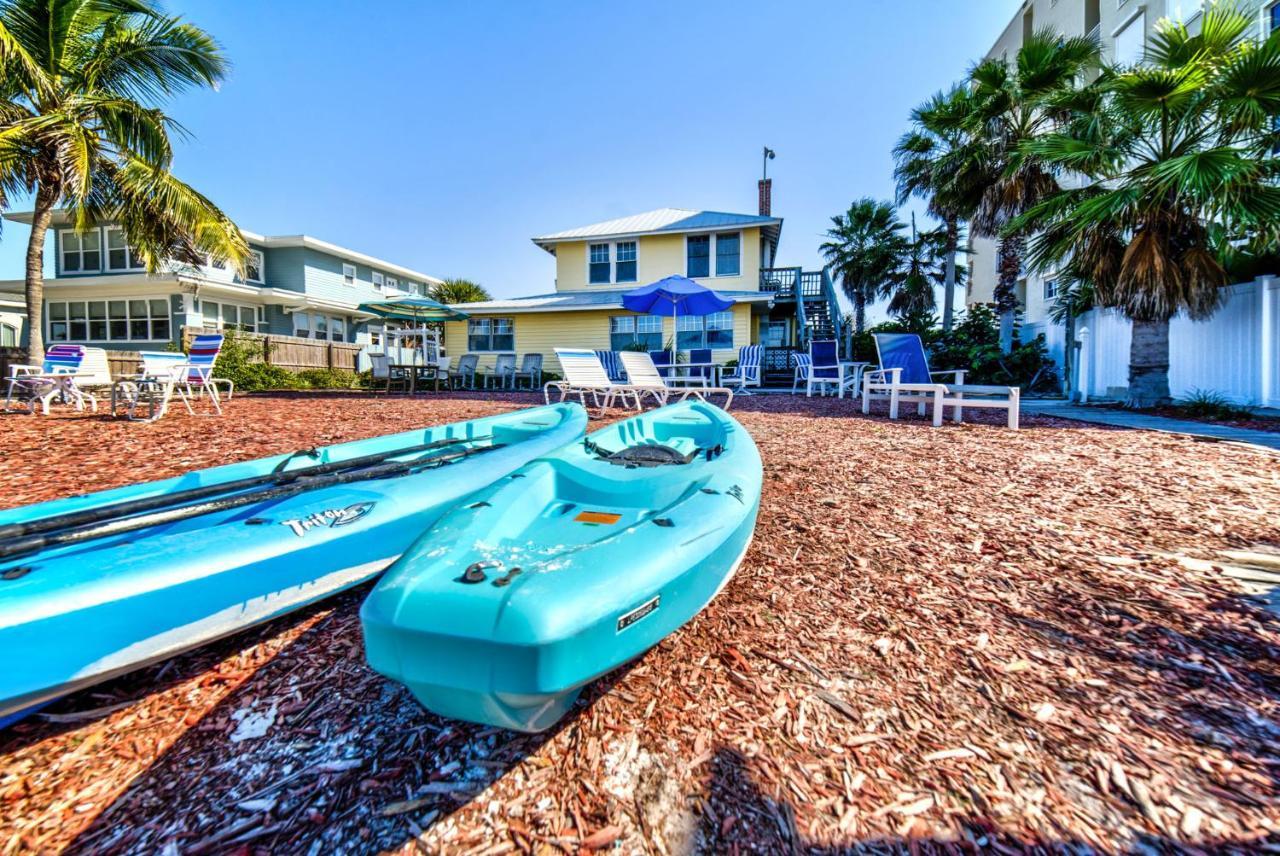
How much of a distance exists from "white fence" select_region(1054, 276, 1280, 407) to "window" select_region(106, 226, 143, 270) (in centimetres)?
2724

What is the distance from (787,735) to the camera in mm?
1487

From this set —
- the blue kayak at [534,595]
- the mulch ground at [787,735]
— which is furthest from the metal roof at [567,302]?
the blue kayak at [534,595]

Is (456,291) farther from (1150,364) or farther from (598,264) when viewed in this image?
(1150,364)

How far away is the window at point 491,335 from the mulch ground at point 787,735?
1760 cm

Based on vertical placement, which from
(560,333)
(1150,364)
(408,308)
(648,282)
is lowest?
(1150,364)

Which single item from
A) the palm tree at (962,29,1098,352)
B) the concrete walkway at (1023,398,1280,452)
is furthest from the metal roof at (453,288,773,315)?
the concrete walkway at (1023,398,1280,452)

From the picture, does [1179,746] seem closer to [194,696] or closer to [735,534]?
[735,534]

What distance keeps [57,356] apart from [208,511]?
1052cm

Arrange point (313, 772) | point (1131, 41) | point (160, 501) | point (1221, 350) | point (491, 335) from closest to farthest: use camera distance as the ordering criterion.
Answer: point (313, 772)
point (160, 501)
point (1221, 350)
point (1131, 41)
point (491, 335)

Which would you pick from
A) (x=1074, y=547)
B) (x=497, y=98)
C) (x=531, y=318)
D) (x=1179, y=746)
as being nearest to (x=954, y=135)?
(x=497, y=98)

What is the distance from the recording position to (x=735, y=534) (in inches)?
67.2

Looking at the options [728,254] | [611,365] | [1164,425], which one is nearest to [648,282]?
[728,254]

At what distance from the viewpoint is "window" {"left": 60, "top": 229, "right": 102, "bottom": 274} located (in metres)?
18.5

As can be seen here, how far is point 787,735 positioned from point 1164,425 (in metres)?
7.74
